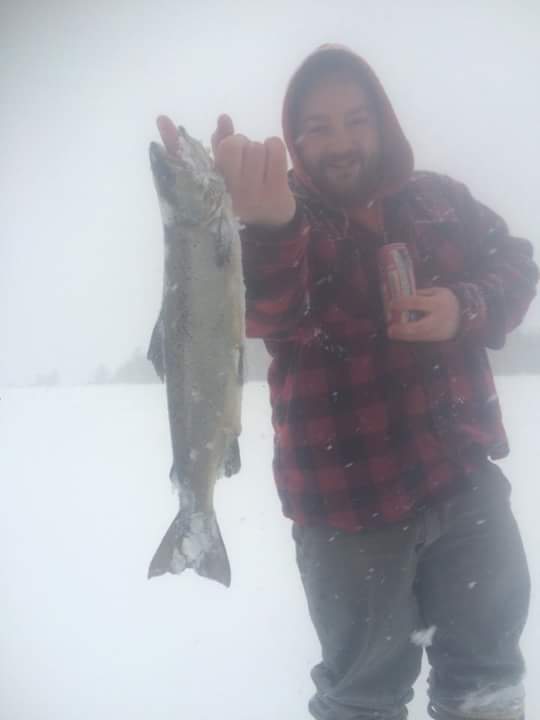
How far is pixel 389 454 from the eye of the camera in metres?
1.92

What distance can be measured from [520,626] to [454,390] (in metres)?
0.86

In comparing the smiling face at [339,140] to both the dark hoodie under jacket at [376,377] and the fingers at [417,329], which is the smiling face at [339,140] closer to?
the dark hoodie under jacket at [376,377]

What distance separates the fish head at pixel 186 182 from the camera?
131 centimetres

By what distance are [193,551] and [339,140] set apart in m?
1.48

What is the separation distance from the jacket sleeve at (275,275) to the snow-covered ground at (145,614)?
214 cm

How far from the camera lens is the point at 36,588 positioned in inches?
160

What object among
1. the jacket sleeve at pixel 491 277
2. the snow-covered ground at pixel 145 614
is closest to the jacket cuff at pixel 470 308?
the jacket sleeve at pixel 491 277

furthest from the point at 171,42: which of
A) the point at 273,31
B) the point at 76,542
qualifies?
the point at 76,542

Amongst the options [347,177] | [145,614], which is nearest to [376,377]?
[347,177]

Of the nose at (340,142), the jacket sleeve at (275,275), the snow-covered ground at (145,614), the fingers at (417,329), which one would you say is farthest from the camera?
the snow-covered ground at (145,614)

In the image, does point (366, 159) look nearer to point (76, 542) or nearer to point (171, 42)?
point (76, 542)

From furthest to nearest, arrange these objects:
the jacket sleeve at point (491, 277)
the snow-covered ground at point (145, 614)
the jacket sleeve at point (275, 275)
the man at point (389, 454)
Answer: the snow-covered ground at point (145, 614) < the man at point (389, 454) < the jacket sleeve at point (491, 277) < the jacket sleeve at point (275, 275)

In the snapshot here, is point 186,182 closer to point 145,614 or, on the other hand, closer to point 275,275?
point 275,275

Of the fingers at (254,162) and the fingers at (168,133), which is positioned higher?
the fingers at (168,133)
